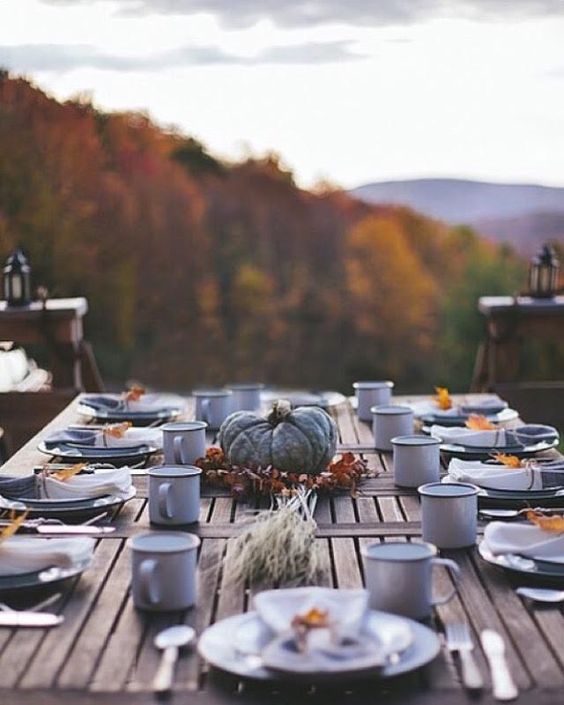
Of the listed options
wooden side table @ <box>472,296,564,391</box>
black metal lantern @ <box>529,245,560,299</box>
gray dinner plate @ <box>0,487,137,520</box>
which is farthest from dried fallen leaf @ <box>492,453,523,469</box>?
black metal lantern @ <box>529,245,560,299</box>

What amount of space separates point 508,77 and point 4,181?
2796 millimetres

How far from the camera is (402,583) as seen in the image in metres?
1.52

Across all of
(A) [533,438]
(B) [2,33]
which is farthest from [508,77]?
(A) [533,438]

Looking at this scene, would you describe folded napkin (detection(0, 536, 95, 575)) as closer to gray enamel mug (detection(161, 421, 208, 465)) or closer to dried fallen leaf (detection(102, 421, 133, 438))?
gray enamel mug (detection(161, 421, 208, 465))

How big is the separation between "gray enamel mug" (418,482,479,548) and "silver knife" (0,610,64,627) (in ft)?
1.91

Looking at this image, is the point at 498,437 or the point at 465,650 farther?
the point at 498,437

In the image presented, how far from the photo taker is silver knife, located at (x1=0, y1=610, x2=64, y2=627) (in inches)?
60.5

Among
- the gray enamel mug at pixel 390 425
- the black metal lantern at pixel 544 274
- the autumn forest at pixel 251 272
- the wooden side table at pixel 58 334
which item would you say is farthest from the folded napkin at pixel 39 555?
the autumn forest at pixel 251 272

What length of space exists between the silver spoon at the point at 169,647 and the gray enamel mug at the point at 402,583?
0.23 meters

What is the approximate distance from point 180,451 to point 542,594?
0.97 m

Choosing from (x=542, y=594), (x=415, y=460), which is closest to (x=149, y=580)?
(x=542, y=594)

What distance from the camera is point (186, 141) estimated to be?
7.60m

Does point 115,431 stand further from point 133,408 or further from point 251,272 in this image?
point 251,272

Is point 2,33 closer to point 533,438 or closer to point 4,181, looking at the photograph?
point 4,181
